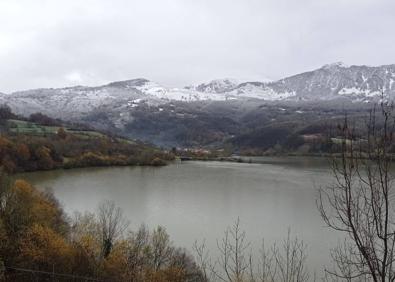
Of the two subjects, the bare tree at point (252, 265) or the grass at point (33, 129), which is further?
the grass at point (33, 129)

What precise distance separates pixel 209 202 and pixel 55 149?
104ft

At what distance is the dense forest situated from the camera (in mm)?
49031

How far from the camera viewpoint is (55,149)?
5538 centimetres

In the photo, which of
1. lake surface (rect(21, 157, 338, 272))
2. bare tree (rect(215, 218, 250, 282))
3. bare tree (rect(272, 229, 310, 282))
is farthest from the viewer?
lake surface (rect(21, 157, 338, 272))

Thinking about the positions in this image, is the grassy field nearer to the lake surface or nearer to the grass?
the grass

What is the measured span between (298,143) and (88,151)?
4999 centimetres

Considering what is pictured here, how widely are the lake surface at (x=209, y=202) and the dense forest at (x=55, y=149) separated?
3.76 m

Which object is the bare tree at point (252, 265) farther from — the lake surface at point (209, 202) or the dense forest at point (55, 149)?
the dense forest at point (55, 149)

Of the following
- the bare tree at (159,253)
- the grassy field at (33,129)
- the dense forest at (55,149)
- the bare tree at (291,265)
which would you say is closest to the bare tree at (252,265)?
the bare tree at (291,265)

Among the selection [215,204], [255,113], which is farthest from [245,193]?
[255,113]

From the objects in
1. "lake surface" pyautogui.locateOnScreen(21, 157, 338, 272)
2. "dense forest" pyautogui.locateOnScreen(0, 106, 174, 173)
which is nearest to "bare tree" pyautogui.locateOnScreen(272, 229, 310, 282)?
"lake surface" pyautogui.locateOnScreen(21, 157, 338, 272)

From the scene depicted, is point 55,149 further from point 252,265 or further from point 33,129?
point 252,265

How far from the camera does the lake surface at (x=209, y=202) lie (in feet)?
65.5

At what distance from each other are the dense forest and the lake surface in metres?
3.76
